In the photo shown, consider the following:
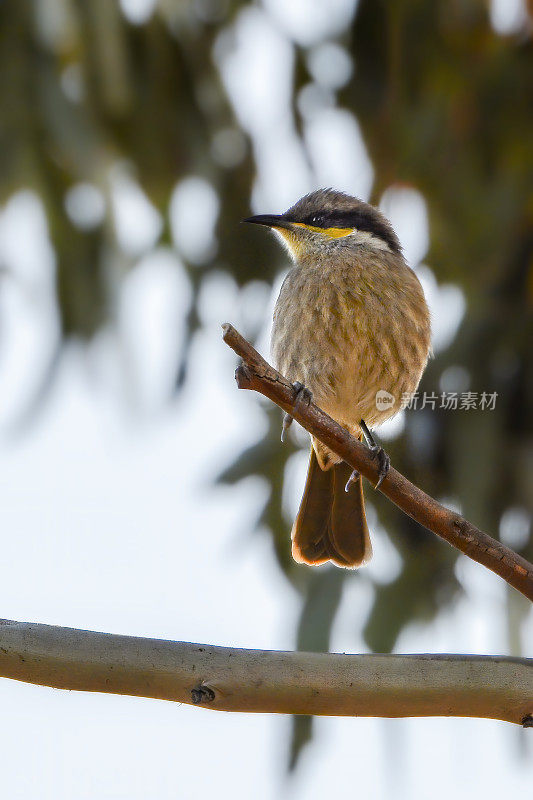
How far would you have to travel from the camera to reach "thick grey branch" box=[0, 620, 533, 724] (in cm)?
158

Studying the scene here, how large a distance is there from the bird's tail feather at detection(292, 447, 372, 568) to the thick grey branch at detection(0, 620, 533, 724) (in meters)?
1.09

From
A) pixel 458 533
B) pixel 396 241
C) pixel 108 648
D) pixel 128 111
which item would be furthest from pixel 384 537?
pixel 108 648

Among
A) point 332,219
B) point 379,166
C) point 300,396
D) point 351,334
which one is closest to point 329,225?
point 332,219

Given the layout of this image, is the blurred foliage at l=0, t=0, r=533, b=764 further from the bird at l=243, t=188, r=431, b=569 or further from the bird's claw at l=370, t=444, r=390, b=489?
the bird's claw at l=370, t=444, r=390, b=489

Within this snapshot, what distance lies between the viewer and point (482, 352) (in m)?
3.71

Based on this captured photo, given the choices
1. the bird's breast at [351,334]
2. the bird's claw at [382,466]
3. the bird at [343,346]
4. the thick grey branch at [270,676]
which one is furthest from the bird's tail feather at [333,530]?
the thick grey branch at [270,676]

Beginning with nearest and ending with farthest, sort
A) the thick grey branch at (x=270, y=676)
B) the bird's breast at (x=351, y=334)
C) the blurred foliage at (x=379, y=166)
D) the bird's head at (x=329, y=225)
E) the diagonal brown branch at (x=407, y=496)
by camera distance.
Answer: the thick grey branch at (x=270, y=676), the diagonal brown branch at (x=407, y=496), the bird's breast at (x=351, y=334), the bird's head at (x=329, y=225), the blurred foliage at (x=379, y=166)

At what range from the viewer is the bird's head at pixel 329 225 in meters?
3.03

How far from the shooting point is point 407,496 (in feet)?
6.27

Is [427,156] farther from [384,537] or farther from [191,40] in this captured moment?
[384,537]

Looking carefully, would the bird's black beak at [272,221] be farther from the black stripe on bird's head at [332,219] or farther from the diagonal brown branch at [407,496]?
the diagonal brown branch at [407,496]

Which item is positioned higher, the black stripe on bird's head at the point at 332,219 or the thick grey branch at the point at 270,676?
the black stripe on bird's head at the point at 332,219

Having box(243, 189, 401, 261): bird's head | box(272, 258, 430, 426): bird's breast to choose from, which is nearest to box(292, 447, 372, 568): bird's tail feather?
box(272, 258, 430, 426): bird's breast

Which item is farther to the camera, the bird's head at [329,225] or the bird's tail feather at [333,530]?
the bird's head at [329,225]
